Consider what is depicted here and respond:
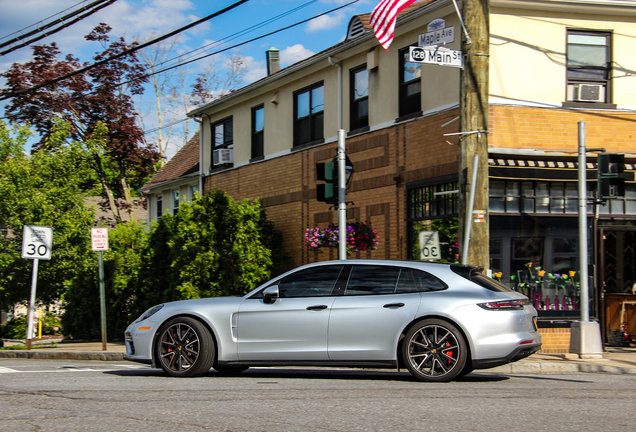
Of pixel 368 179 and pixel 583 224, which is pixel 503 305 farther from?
pixel 368 179

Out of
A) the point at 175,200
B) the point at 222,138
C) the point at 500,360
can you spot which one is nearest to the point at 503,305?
the point at 500,360

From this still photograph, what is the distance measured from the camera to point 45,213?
1972cm

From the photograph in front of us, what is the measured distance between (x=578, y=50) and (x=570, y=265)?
441 cm

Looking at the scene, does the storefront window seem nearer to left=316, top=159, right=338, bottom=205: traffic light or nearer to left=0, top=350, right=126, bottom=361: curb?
left=316, top=159, right=338, bottom=205: traffic light

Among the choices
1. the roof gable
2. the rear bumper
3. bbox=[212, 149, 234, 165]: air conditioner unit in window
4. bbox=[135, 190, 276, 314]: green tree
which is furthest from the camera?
the roof gable

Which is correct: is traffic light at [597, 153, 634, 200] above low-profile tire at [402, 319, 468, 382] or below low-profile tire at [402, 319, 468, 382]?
above

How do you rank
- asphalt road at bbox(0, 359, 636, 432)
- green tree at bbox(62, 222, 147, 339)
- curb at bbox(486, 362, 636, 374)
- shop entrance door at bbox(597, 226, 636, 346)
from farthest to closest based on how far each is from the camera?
green tree at bbox(62, 222, 147, 339) → shop entrance door at bbox(597, 226, 636, 346) → curb at bbox(486, 362, 636, 374) → asphalt road at bbox(0, 359, 636, 432)

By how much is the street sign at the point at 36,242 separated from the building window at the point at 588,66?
38.8 feet

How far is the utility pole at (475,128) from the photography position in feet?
36.7

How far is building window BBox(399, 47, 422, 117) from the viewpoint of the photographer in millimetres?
16406

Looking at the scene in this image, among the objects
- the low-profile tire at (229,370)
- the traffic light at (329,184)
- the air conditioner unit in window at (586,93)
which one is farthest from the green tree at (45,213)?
the air conditioner unit in window at (586,93)

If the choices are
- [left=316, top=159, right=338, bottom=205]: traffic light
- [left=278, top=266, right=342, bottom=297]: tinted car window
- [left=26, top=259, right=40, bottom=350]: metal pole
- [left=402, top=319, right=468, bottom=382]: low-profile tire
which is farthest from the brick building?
[left=26, top=259, right=40, bottom=350]: metal pole

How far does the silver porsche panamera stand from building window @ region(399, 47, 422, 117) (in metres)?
8.16

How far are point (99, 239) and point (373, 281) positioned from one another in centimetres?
927
